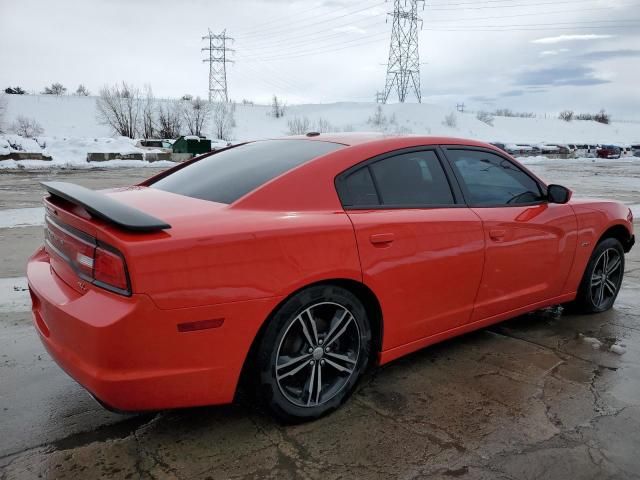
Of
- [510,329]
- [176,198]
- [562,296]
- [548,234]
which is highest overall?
[176,198]

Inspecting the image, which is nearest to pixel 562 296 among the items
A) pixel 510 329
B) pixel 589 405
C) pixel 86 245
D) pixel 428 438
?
pixel 510 329

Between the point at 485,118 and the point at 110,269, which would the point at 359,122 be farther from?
the point at 110,269

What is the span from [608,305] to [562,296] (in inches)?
34.7

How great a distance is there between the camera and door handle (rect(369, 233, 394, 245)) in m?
2.77

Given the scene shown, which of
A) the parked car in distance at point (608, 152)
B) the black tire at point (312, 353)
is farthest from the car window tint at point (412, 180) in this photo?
the parked car in distance at point (608, 152)

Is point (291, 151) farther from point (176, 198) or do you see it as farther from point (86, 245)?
point (86, 245)

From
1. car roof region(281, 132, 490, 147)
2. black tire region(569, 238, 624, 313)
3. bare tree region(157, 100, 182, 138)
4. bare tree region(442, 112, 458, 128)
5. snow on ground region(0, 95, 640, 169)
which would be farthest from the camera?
bare tree region(442, 112, 458, 128)

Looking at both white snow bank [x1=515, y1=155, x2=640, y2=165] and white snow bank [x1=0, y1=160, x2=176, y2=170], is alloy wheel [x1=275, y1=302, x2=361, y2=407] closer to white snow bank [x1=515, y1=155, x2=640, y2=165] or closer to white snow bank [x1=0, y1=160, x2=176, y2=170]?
white snow bank [x1=0, y1=160, x2=176, y2=170]

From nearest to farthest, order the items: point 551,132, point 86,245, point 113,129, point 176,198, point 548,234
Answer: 1. point 86,245
2. point 176,198
3. point 548,234
4. point 113,129
5. point 551,132

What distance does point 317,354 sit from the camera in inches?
107

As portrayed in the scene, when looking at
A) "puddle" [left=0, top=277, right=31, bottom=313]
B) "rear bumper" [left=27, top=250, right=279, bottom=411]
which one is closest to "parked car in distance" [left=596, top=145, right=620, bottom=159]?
"puddle" [left=0, top=277, right=31, bottom=313]

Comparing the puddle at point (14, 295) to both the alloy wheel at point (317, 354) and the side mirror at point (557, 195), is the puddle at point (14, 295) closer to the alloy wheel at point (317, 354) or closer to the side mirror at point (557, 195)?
the alloy wheel at point (317, 354)

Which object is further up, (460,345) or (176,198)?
(176,198)

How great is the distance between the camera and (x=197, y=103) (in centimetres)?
6278
